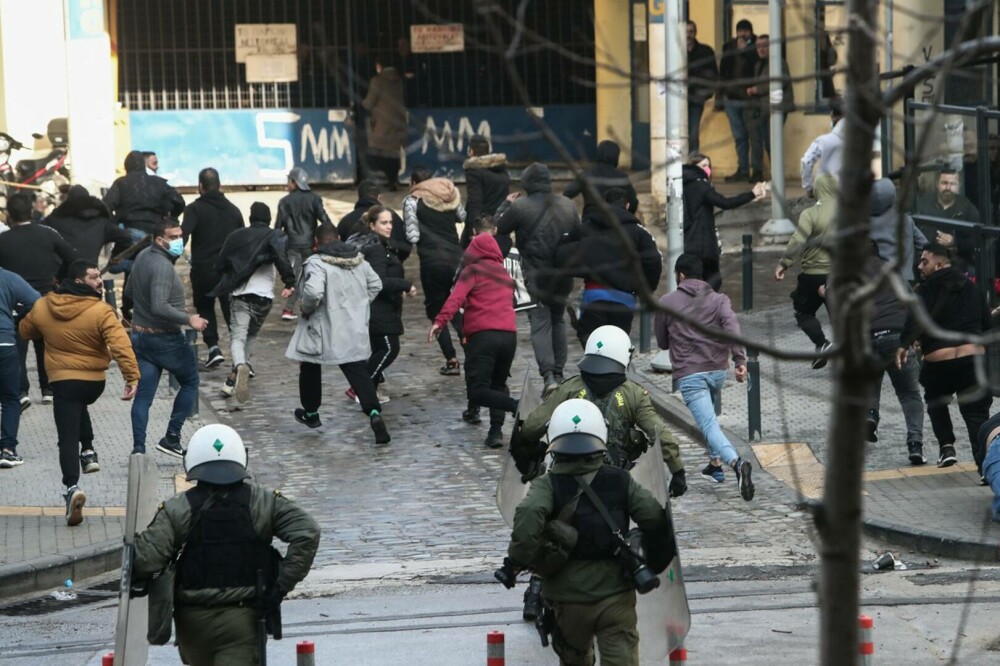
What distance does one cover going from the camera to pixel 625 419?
8.35 m

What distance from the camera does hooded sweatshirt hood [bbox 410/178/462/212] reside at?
1416 cm

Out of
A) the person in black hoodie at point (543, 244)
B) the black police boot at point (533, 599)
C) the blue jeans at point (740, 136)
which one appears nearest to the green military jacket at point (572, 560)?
the black police boot at point (533, 599)

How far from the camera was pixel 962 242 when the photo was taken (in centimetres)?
1338

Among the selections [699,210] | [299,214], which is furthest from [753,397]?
[299,214]

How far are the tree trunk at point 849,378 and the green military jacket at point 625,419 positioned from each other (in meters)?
4.55

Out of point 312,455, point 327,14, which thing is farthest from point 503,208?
point 327,14

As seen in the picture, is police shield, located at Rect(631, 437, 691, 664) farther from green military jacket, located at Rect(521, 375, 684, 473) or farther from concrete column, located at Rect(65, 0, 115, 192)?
concrete column, located at Rect(65, 0, 115, 192)

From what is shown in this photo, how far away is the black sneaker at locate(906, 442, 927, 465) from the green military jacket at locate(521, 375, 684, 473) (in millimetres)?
3568

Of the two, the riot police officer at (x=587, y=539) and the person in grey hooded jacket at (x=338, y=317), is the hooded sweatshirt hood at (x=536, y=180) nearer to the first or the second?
the person in grey hooded jacket at (x=338, y=317)

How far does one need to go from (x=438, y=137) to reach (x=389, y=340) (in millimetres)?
9148

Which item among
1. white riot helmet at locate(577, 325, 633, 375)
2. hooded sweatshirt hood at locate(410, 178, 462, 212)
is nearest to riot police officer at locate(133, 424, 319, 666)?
white riot helmet at locate(577, 325, 633, 375)

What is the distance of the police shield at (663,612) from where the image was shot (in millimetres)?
7430

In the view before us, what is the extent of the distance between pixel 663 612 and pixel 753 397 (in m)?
4.63

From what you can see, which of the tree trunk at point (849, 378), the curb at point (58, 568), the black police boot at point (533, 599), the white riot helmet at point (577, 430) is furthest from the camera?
the curb at point (58, 568)
